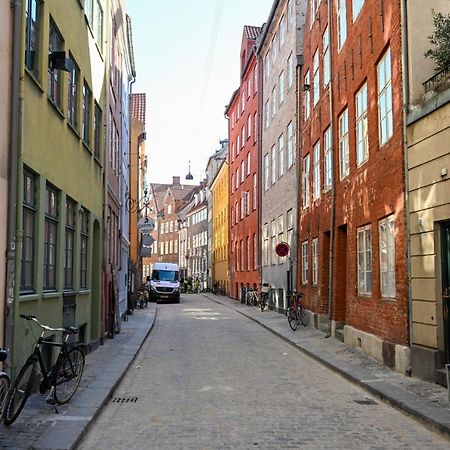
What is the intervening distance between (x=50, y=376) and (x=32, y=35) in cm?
476

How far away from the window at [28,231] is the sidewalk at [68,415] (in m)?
1.60

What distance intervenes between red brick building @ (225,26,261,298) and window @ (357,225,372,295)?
63.9 feet

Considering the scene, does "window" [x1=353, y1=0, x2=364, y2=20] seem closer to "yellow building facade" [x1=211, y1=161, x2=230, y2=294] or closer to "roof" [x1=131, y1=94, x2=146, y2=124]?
"yellow building facade" [x1=211, y1=161, x2=230, y2=294]

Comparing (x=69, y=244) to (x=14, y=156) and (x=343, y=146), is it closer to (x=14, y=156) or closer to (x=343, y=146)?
(x=14, y=156)

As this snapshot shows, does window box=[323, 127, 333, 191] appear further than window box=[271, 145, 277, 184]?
No

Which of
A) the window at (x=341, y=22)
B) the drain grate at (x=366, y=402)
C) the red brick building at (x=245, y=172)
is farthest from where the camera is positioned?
the red brick building at (x=245, y=172)

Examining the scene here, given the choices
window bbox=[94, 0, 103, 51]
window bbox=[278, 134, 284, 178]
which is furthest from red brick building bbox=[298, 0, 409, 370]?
Answer: window bbox=[94, 0, 103, 51]

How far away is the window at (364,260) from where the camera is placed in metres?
13.0

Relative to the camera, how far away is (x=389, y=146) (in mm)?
11164

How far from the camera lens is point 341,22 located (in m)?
15.8

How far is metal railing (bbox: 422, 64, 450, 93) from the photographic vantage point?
9315 mm

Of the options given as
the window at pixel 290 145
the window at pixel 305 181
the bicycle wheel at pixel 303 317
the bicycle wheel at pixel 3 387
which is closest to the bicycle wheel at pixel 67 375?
the bicycle wheel at pixel 3 387

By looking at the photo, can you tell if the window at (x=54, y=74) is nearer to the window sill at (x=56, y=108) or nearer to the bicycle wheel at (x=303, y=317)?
the window sill at (x=56, y=108)

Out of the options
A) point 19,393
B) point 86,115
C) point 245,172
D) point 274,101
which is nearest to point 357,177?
point 86,115
